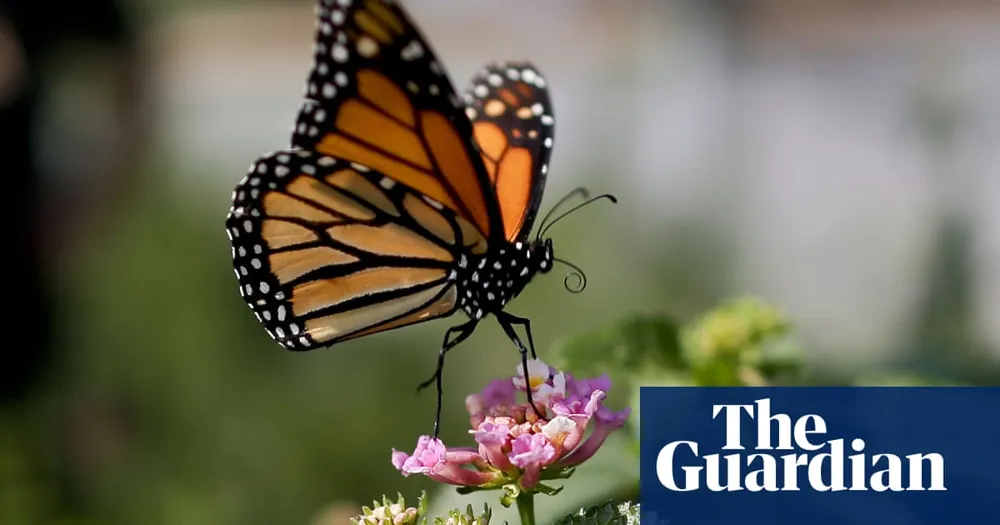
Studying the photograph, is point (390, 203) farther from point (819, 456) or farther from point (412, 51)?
point (819, 456)

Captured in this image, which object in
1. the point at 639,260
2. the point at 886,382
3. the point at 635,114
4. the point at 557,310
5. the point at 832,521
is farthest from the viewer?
the point at 635,114

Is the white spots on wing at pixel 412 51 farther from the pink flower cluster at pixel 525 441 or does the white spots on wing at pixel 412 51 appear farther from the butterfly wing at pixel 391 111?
the pink flower cluster at pixel 525 441

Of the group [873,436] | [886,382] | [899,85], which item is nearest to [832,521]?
[873,436]

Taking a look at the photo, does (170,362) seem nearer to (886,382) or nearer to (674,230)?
(674,230)

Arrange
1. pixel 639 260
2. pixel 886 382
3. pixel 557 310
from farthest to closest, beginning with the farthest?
pixel 639 260 → pixel 557 310 → pixel 886 382

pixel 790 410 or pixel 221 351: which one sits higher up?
pixel 221 351

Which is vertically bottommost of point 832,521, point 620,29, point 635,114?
point 832,521

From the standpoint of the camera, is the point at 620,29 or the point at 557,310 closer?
the point at 557,310
